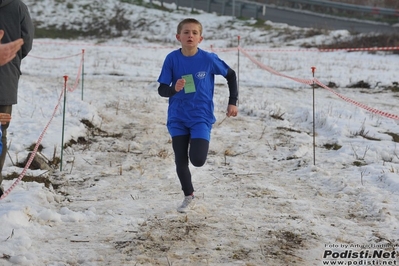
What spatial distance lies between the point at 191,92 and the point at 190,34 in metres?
0.52

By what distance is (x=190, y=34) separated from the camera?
4859 millimetres

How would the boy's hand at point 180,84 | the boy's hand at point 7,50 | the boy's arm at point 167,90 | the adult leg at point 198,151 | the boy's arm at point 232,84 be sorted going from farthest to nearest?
the boy's arm at point 232,84
the adult leg at point 198,151
the boy's arm at point 167,90
the boy's hand at point 180,84
the boy's hand at point 7,50

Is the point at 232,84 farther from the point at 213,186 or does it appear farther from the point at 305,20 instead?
the point at 305,20

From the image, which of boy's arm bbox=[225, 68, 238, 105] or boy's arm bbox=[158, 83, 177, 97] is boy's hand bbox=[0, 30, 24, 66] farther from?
boy's arm bbox=[225, 68, 238, 105]

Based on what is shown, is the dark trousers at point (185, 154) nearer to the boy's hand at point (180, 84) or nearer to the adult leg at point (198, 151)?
the adult leg at point (198, 151)

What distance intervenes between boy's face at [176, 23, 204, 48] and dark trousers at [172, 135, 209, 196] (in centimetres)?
87

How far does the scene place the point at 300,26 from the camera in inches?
1062

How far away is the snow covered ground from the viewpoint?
411 centimetres

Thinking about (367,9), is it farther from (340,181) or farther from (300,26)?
(340,181)

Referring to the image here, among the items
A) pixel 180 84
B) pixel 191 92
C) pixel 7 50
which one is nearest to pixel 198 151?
pixel 191 92

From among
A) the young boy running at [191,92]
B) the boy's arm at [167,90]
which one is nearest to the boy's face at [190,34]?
the young boy running at [191,92]

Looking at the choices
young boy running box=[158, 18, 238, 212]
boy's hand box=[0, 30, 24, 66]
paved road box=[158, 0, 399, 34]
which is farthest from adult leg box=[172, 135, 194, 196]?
paved road box=[158, 0, 399, 34]

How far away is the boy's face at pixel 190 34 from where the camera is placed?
4.86 m

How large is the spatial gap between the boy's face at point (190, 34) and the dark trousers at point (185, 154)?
0.87 meters
